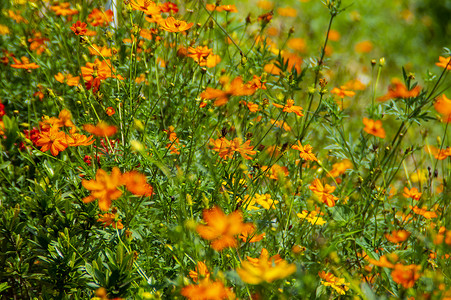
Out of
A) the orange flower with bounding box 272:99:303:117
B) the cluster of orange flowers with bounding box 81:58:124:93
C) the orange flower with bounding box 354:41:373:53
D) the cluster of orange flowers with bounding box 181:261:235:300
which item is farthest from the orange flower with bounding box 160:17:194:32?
the orange flower with bounding box 354:41:373:53

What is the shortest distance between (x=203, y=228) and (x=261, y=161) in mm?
516

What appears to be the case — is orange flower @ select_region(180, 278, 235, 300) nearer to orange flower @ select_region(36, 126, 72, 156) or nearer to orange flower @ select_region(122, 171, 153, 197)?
orange flower @ select_region(122, 171, 153, 197)

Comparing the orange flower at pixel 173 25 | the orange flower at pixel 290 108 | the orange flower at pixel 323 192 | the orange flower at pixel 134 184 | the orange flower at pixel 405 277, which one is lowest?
the orange flower at pixel 405 277

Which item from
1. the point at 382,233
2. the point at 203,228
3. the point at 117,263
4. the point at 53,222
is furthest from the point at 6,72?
the point at 382,233

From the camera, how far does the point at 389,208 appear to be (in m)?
1.58

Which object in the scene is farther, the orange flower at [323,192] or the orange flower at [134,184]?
the orange flower at [323,192]

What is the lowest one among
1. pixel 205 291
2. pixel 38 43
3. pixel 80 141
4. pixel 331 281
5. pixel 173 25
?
pixel 331 281

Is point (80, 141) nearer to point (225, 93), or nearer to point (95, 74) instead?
point (95, 74)

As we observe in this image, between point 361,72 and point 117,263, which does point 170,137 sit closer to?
point 117,263

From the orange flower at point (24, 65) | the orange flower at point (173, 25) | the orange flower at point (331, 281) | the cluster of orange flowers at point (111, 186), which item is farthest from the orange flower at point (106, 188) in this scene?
the orange flower at point (24, 65)

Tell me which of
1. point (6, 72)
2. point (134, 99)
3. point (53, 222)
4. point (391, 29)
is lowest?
point (53, 222)

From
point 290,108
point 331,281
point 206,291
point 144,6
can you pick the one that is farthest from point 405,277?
point 144,6

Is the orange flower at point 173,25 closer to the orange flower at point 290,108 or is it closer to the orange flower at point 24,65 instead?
the orange flower at point 290,108

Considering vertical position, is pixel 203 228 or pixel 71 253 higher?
pixel 203 228
